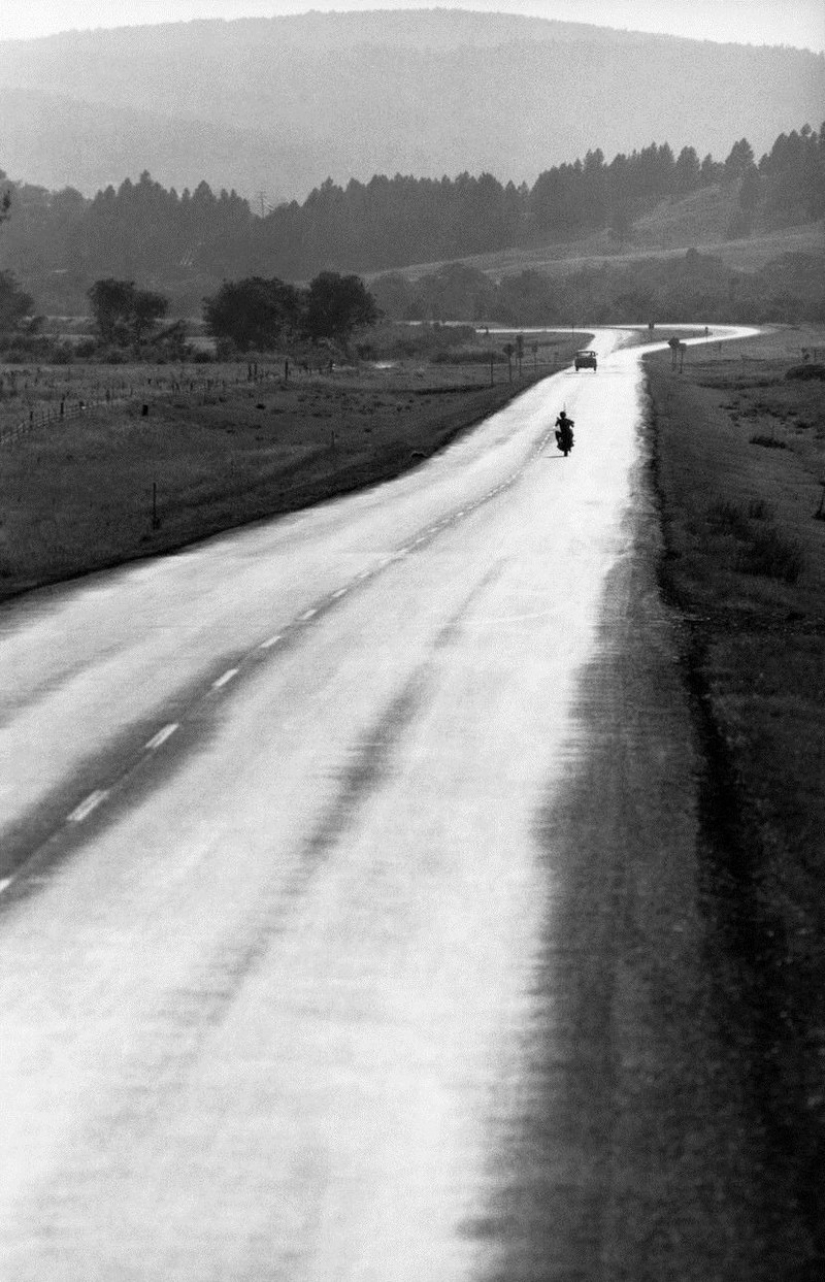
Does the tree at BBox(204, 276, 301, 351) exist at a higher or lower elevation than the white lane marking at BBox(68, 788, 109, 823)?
higher

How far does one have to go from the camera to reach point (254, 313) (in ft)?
628

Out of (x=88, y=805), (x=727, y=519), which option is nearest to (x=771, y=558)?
(x=727, y=519)

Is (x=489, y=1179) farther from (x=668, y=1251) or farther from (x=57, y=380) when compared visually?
(x=57, y=380)

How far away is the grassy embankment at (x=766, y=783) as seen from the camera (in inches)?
429

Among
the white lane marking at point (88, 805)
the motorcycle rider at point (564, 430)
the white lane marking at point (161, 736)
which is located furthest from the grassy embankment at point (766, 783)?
the motorcycle rider at point (564, 430)

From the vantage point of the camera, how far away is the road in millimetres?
9766

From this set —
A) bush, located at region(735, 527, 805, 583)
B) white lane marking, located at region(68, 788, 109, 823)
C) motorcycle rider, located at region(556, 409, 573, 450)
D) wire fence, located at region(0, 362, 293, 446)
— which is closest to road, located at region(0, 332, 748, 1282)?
white lane marking, located at region(68, 788, 109, 823)

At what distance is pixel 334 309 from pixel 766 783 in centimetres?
17977

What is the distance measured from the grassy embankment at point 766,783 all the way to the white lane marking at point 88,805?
5.58 m

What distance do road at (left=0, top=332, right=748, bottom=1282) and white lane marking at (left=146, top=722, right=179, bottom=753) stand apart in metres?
0.06

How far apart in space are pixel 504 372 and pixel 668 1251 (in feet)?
444

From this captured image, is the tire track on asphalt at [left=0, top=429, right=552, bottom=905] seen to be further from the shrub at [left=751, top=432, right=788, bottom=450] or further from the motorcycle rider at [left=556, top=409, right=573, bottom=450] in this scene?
the shrub at [left=751, top=432, right=788, bottom=450]

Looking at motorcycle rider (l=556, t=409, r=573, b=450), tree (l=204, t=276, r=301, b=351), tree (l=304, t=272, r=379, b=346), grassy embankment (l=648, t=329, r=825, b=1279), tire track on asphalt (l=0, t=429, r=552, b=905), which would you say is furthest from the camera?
tree (l=304, t=272, r=379, b=346)

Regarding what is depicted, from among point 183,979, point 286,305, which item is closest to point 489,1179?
point 183,979
